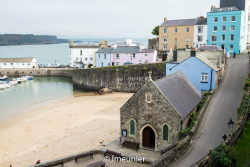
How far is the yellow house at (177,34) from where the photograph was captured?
5569cm

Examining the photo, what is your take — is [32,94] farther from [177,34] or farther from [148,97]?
[148,97]

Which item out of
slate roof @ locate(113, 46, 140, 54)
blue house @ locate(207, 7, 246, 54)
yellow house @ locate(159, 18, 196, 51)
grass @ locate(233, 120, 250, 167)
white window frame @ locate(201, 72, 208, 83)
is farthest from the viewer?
yellow house @ locate(159, 18, 196, 51)

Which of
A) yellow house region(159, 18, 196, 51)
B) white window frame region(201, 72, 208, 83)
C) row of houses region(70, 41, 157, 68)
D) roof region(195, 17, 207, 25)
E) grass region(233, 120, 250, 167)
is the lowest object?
grass region(233, 120, 250, 167)

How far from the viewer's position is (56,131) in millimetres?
25516

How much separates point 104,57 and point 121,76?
39.9 feet

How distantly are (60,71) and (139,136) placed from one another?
52.5 m

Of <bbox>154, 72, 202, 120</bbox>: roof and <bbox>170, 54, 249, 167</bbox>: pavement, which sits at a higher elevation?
<bbox>154, 72, 202, 120</bbox>: roof

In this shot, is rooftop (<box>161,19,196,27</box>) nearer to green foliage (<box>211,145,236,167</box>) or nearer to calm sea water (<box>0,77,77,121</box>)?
calm sea water (<box>0,77,77,121</box>)

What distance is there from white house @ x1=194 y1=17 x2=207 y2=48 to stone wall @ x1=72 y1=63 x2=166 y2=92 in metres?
16.5

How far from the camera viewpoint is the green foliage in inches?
458

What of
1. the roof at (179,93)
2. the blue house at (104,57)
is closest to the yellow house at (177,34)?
the blue house at (104,57)

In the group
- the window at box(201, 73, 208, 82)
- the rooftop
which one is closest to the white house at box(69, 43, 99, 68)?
the rooftop

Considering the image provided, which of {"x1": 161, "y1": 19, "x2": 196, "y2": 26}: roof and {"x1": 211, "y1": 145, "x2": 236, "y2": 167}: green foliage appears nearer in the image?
{"x1": 211, "y1": 145, "x2": 236, "y2": 167}: green foliage

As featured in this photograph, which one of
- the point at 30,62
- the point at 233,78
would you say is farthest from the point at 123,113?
the point at 30,62
